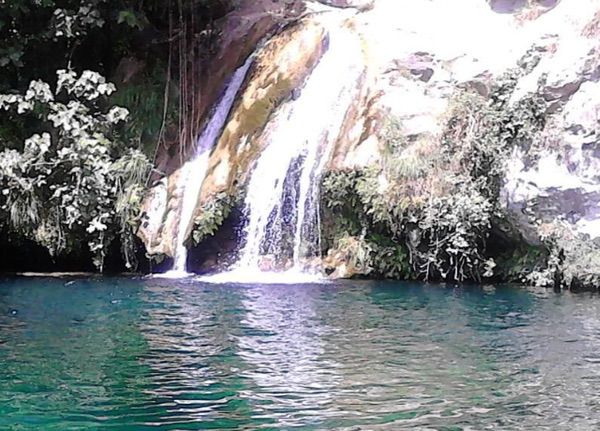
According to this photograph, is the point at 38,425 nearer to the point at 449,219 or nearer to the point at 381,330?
the point at 381,330

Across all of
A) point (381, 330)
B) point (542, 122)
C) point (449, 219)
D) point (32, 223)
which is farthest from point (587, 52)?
point (32, 223)

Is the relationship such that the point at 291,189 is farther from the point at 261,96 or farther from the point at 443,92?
the point at 443,92

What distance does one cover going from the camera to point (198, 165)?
14.9 metres

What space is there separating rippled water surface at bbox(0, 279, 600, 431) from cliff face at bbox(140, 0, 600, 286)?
1656 millimetres

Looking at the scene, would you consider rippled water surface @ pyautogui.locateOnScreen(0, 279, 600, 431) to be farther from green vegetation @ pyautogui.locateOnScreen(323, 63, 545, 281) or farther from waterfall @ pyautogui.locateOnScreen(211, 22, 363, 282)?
waterfall @ pyautogui.locateOnScreen(211, 22, 363, 282)

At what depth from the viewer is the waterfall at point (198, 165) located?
14078 millimetres

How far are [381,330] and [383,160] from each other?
470 cm

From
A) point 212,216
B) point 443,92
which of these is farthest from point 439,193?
point 212,216

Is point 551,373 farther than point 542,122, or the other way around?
point 542,122

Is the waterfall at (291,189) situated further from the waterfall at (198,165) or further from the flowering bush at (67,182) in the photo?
the flowering bush at (67,182)

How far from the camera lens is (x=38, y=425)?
5746 millimetres

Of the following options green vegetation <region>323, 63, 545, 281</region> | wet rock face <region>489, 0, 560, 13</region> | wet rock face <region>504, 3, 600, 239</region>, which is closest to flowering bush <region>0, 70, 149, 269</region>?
green vegetation <region>323, 63, 545, 281</region>

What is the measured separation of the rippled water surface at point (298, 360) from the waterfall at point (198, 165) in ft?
7.46

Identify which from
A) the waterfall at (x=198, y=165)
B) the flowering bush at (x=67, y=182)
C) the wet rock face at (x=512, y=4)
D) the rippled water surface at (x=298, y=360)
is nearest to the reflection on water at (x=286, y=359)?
the rippled water surface at (x=298, y=360)
